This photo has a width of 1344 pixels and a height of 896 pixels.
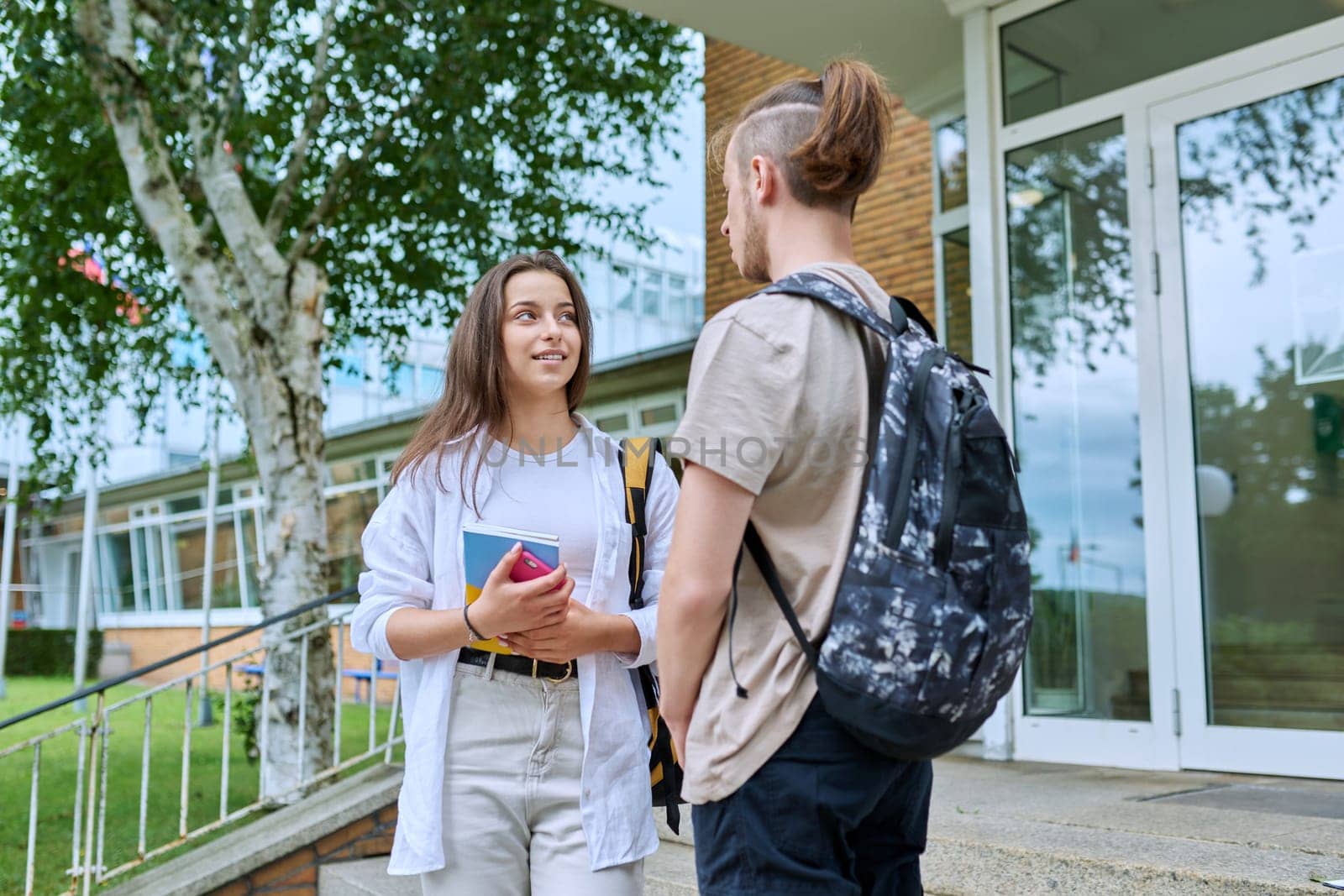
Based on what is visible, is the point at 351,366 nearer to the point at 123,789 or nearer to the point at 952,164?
the point at 123,789

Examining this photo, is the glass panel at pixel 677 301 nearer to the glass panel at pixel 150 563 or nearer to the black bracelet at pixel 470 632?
the glass panel at pixel 150 563

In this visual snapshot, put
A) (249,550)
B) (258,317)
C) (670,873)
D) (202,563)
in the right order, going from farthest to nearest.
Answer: (202,563)
(249,550)
(258,317)
(670,873)

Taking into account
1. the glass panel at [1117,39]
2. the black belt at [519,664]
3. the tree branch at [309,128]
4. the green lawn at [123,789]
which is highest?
the tree branch at [309,128]

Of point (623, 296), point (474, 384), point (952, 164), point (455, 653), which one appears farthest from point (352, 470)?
point (455, 653)

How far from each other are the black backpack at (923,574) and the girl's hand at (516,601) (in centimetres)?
54

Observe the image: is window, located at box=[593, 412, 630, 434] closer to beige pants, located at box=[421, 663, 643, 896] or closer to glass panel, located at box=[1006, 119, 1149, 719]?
glass panel, located at box=[1006, 119, 1149, 719]

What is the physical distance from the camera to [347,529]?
1989cm

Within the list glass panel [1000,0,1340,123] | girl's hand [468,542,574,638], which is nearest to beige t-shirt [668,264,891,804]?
girl's hand [468,542,574,638]

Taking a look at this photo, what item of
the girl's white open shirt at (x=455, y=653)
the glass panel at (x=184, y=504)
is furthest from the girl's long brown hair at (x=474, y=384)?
the glass panel at (x=184, y=504)

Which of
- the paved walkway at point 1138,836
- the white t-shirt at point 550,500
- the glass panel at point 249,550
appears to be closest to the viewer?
the white t-shirt at point 550,500

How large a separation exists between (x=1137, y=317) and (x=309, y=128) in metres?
5.59

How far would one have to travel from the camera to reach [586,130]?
9.57 meters

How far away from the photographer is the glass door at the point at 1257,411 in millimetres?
4535

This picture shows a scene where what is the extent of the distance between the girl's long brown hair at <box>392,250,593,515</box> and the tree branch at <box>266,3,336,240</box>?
19.8 feet
